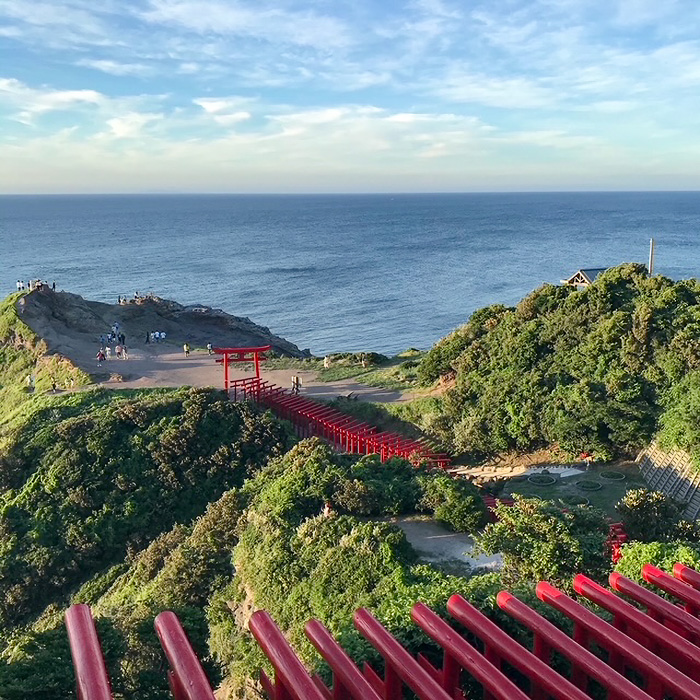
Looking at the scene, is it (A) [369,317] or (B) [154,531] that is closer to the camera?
(B) [154,531]

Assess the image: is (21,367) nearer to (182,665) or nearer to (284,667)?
(182,665)

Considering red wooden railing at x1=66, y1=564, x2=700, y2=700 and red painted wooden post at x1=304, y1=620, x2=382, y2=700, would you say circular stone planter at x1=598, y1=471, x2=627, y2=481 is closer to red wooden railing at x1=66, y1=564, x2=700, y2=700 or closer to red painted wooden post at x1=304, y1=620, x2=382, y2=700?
red wooden railing at x1=66, y1=564, x2=700, y2=700

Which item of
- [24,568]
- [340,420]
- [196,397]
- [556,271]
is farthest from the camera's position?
[556,271]

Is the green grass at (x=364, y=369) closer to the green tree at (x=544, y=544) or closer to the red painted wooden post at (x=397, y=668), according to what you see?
the green tree at (x=544, y=544)

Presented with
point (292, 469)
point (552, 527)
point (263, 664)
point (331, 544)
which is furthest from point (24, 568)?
point (552, 527)

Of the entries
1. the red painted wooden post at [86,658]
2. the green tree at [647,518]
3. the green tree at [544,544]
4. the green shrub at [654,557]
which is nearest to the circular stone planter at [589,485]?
the green tree at [647,518]

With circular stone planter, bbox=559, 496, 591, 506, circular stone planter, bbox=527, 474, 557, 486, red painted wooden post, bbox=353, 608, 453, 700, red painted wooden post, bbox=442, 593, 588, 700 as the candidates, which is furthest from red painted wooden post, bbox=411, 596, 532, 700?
circular stone planter, bbox=527, 474, 557, 486

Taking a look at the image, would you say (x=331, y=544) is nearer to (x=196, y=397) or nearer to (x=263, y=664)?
(x=263, y=664)
